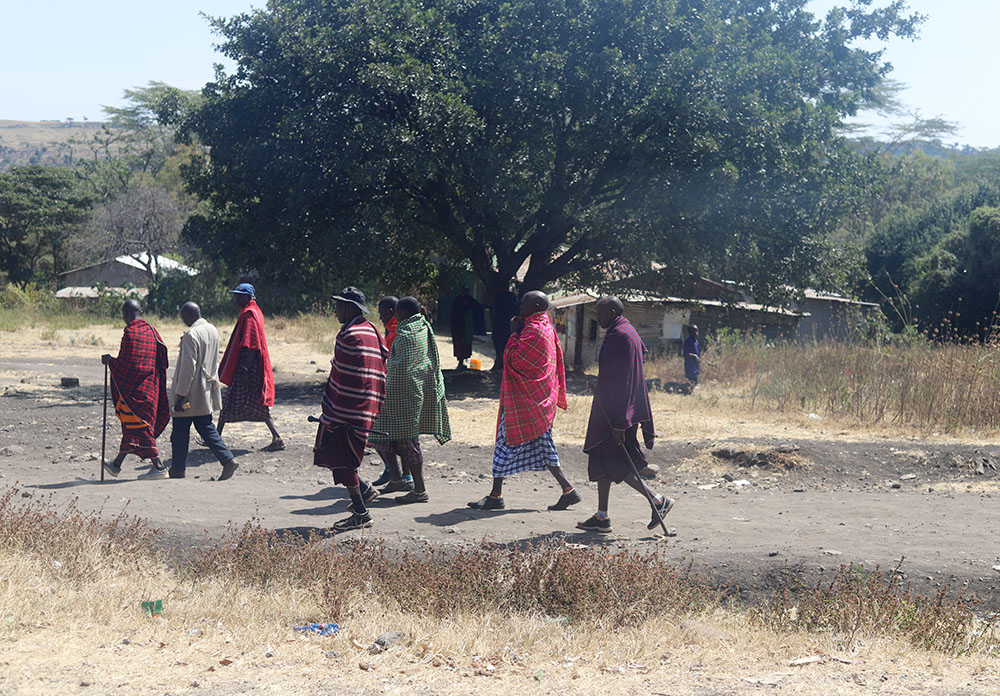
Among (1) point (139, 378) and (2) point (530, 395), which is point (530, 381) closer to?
(2) point (530, 395)

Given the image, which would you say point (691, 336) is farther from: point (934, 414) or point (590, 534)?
point (590, 534)

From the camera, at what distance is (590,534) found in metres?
6.87

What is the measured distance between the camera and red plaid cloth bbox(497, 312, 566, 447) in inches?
287

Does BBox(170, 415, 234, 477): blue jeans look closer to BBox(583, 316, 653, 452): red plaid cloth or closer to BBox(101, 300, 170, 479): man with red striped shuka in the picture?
BBox(101, 300, 170, 479): man with red striped shuka

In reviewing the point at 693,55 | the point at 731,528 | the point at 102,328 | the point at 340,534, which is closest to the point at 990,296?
the point at 693,55

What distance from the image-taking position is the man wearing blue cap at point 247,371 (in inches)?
371

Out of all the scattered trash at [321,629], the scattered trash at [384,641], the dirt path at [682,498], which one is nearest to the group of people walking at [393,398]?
the dirt path at [682,498]

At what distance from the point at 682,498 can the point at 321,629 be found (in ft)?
14.9

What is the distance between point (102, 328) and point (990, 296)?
88.8 feet

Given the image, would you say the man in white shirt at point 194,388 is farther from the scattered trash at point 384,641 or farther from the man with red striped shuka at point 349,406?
the scattered trash at point 384,641

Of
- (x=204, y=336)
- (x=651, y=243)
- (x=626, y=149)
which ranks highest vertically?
(x=626, y=149)

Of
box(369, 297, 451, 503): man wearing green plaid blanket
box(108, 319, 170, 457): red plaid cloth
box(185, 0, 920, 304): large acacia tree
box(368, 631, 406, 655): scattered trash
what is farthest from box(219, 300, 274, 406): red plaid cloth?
box(185, 0, 920, 304): large acacia tree

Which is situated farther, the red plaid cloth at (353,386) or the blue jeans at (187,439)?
the blue jeans at (187,439)

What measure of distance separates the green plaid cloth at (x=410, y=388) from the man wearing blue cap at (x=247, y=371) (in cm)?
236
